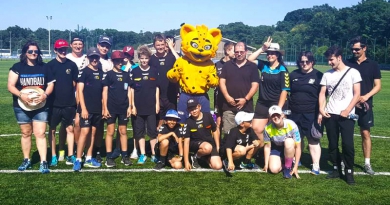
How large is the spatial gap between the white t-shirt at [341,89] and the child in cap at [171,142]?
8.54 ft

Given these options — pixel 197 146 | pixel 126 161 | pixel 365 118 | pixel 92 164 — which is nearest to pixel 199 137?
pixel 197 146

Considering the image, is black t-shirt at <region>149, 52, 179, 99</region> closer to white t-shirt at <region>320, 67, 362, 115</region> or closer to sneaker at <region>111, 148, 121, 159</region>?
sneaker at <region>111, 148, 121, 159</region>

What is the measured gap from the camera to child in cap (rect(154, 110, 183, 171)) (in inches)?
281

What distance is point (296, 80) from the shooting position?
23.5 feet

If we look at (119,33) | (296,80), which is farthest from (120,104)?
(119,33)

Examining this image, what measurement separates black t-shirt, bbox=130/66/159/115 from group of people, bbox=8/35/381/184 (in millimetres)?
19

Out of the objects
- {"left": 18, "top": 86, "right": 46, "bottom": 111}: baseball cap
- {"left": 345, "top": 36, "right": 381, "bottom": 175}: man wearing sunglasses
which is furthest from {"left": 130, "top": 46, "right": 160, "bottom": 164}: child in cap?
{"left": 345, "top": 36, "right": 381, "bottom": 175}: man wearing sunglasses

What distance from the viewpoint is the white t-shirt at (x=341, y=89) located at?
20.8 feet

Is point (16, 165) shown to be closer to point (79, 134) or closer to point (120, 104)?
point (79, 134)

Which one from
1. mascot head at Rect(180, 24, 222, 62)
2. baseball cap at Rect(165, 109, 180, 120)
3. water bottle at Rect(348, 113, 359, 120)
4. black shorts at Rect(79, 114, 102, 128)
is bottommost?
black shorts at Rect(79, 114, 102, 128)

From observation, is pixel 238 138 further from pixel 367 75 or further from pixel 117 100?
pixel 367 75

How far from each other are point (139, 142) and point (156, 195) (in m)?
2.14

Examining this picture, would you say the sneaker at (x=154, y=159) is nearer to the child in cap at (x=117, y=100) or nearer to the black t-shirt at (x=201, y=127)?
the child in cap at (x=117, y=100)

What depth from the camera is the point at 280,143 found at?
6.99 metres
